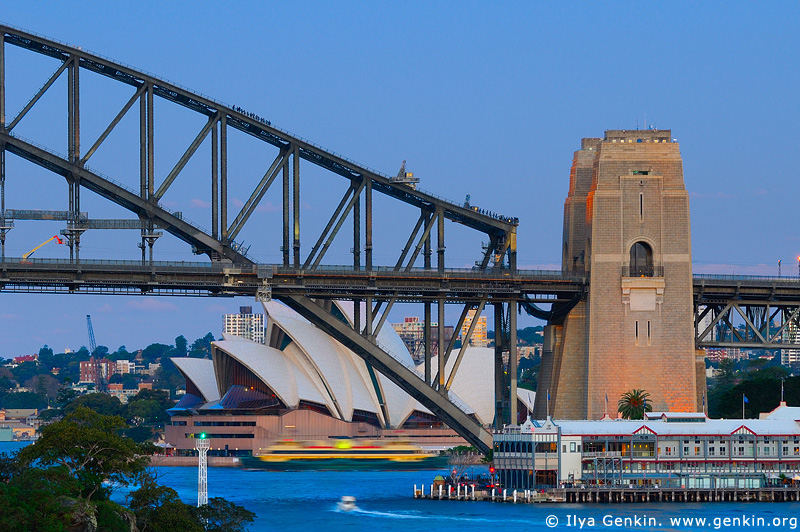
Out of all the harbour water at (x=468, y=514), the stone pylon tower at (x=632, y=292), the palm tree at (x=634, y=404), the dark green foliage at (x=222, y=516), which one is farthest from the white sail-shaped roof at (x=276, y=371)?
the dark green foliage at (x=222, y=516)

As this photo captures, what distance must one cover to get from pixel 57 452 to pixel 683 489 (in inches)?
1918

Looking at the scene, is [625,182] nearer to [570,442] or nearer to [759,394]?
[570,442]

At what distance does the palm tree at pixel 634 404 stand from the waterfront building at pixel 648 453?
0.82 m

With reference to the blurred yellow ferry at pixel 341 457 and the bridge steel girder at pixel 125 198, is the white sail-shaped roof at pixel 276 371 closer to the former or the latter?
the blurred yellow ferry at pixel 341 457

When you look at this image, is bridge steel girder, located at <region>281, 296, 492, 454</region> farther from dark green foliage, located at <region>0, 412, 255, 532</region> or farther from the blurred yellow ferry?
the blurred yellow ferry

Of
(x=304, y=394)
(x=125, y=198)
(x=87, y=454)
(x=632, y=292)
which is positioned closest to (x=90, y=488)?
(x=87, y=454)

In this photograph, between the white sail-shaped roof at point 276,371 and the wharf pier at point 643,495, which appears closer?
the wharf pier at point 643,495

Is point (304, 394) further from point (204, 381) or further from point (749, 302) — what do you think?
point (749, 302)

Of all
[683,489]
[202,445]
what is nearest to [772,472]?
[683,489]

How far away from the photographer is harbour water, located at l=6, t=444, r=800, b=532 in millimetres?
94312

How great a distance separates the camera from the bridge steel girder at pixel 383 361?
105812 millimetres

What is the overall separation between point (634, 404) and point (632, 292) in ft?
24.7

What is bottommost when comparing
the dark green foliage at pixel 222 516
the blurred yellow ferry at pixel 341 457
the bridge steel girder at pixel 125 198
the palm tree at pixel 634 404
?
the dark green foliage at pixel 222 516

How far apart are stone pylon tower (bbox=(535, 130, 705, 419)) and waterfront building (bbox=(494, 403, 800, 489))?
2.41m
